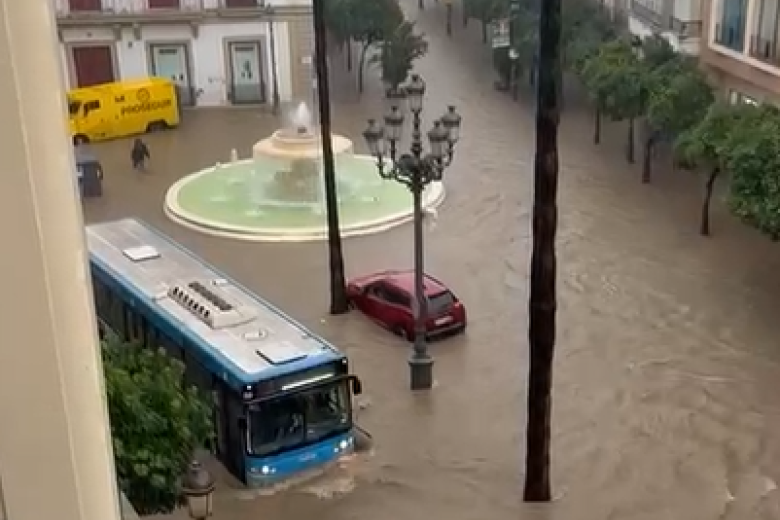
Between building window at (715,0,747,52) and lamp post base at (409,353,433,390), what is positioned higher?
building window at (715,0,747,52)

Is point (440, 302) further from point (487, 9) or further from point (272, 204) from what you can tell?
point (487, 9)

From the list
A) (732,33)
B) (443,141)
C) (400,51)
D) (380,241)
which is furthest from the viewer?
(400,51)

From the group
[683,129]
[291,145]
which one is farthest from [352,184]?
[683,129]

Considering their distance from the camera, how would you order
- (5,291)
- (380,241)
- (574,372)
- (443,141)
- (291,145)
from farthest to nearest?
(291,145) < (380,241) < (574,372) < (443,141) < (5,291)

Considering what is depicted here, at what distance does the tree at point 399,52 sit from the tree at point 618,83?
4.37 metres

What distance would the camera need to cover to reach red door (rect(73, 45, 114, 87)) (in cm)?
2308

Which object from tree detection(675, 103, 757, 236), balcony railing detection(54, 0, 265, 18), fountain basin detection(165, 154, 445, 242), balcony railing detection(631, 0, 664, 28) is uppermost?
balcony railing detection(54, 0, 265, 18)

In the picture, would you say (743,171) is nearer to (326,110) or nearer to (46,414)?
(326,110)

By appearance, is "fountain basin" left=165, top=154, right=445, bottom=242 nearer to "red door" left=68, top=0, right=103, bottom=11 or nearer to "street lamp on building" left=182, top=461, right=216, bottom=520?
"red door" left=68, top=0, right=103, bottom=11

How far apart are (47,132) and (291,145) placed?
1723 centimetres

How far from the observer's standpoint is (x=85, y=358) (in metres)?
0.88

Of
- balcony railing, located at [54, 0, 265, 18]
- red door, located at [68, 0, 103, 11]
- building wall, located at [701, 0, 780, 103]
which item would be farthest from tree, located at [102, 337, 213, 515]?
red door, located at [68, 0, 103, 11]

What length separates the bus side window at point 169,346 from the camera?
10.8m

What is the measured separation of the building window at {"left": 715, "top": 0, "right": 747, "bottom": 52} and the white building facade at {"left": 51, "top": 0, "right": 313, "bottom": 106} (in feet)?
26.5
